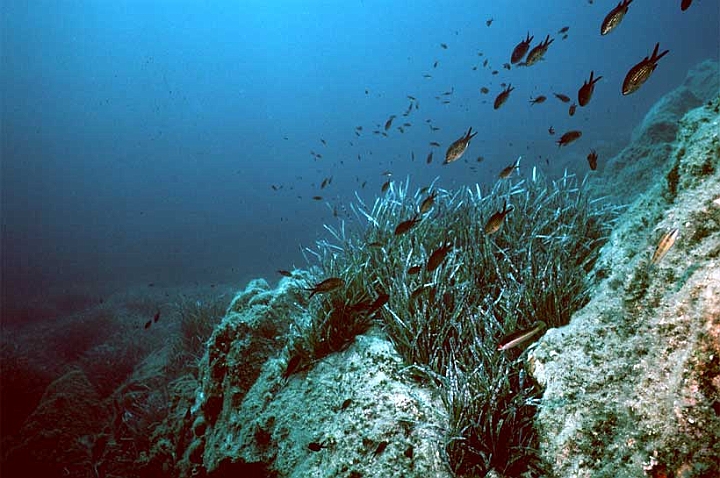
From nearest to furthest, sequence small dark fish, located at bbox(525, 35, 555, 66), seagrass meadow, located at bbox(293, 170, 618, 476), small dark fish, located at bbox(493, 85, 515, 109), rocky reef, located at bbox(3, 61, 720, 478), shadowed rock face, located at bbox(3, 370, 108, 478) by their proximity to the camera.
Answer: rocky reef, located at bbox(3, 61, 720, 478), seagrass meadow, located at bbox(293, 170, 618, 476), small dark fish, located at bbox(525, 35, 555, 66), small dark fish, located at bbox(493, 85, 515, 109), shadowed rock face, located at bbox(3, 370, 108, 478)

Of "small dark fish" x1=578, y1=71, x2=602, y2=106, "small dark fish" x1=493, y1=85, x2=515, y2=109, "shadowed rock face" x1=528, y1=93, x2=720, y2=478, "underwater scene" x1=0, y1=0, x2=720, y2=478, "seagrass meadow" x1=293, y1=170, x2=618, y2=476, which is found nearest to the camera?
"shadowed rock face" x1=528, y1=93, x2=720, y2=478

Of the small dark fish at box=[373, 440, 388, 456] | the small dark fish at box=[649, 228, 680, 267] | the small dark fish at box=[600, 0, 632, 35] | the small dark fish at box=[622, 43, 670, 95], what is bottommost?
the small dark fish at box=[373, 440, 388, 456]

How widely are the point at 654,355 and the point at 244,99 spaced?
119 metres

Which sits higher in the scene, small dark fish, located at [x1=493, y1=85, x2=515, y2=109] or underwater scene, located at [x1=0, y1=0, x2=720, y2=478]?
small dark fish, located at [x1=493, y1=85, x2=515, y2=109]

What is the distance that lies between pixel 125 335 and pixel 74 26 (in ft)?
329

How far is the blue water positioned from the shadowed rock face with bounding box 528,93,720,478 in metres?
45.0

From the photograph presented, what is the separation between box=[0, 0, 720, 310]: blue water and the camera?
65.2m

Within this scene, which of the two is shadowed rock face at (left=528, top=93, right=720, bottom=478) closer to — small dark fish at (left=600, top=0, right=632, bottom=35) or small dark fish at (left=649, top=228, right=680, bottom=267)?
small dark fish at (left=649, top=228, right=680, bottom=267)

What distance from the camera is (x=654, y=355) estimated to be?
69.5 inches

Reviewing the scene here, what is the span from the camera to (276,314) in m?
4.25

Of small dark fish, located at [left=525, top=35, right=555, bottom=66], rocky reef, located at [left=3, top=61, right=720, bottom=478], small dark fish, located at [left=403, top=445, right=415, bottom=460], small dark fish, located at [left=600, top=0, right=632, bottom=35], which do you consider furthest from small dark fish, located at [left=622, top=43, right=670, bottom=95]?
small dark fish, located at [left=403, top=445, right=415, bottom=460]

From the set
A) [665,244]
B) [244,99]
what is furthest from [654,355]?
[244,99]

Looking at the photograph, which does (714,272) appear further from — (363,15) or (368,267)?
(363,15)

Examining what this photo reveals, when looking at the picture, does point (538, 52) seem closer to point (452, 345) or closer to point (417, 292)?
point (417, 292)
